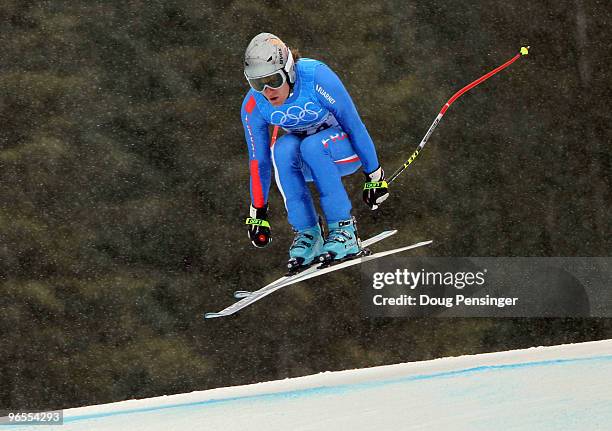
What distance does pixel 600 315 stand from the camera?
28.1 feet

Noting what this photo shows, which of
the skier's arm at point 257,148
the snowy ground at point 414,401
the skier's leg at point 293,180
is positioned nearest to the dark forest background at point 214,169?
the snowy ground at point 414,401

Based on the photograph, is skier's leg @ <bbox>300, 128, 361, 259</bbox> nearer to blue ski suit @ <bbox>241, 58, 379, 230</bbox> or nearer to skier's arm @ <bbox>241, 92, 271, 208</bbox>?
blue ski suit @ <bbox>241, 58, 379, 230</bbox>

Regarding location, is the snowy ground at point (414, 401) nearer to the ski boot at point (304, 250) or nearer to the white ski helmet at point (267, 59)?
the ski boot at point (304, 250)

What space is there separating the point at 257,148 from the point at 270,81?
1.72 ft

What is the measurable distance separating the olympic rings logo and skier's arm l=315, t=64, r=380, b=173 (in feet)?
0.29

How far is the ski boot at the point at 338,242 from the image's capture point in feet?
19.1

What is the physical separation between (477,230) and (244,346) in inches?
82.7

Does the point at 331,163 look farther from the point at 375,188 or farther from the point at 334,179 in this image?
the point at 375,188

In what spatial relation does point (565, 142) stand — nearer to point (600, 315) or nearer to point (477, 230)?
point (477, 230)

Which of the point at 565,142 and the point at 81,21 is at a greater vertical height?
the point at 81,21

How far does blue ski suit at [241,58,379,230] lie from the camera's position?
5.63 m

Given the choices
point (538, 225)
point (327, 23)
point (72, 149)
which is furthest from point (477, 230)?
point (72, 149)

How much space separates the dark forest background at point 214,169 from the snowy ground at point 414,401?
380mm

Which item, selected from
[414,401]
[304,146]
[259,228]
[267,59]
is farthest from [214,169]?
[414,401]
